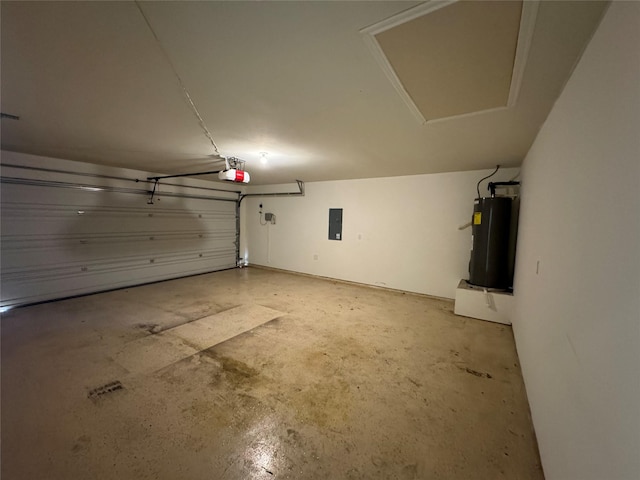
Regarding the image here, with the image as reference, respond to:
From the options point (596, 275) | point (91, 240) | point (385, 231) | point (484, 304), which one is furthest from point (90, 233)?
point (484, 304)

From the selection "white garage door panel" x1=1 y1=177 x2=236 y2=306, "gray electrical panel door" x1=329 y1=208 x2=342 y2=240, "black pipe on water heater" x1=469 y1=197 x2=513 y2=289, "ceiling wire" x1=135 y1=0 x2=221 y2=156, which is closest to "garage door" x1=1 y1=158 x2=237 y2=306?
"white garage door panel" x1=1 y1=177 x2=236 y2=306

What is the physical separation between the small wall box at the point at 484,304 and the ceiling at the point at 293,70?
6.22 feet

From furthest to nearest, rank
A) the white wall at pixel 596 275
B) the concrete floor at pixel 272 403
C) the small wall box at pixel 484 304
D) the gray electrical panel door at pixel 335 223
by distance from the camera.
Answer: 1. the gray electrical panel door at pixel 335 223
2. the small wall box at pixel 484 304
3. the concrete floor at pixel 272 403
4. the white wall at pixel 596 275

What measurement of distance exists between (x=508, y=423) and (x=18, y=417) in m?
3.32

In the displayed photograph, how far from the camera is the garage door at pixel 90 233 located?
3660mm

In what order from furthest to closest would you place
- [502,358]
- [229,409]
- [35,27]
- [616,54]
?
[502,358] → [229,409] → [35,27] → [616,54]

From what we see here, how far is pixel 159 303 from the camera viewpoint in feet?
13.1

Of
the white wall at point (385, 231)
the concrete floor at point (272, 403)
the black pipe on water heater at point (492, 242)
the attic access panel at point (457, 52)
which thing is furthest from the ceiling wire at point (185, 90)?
the black pipe on water heater at point (492, 242)

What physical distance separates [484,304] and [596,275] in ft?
9.68

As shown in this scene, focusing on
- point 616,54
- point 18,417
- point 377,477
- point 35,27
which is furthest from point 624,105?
point 18,417

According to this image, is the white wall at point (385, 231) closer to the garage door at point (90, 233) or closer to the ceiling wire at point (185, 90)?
the garage door at point (90, 233)

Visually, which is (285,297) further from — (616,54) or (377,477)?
(616,54)

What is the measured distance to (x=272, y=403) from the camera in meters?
1.88

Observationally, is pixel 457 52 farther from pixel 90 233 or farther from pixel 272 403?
pixel 90 233
